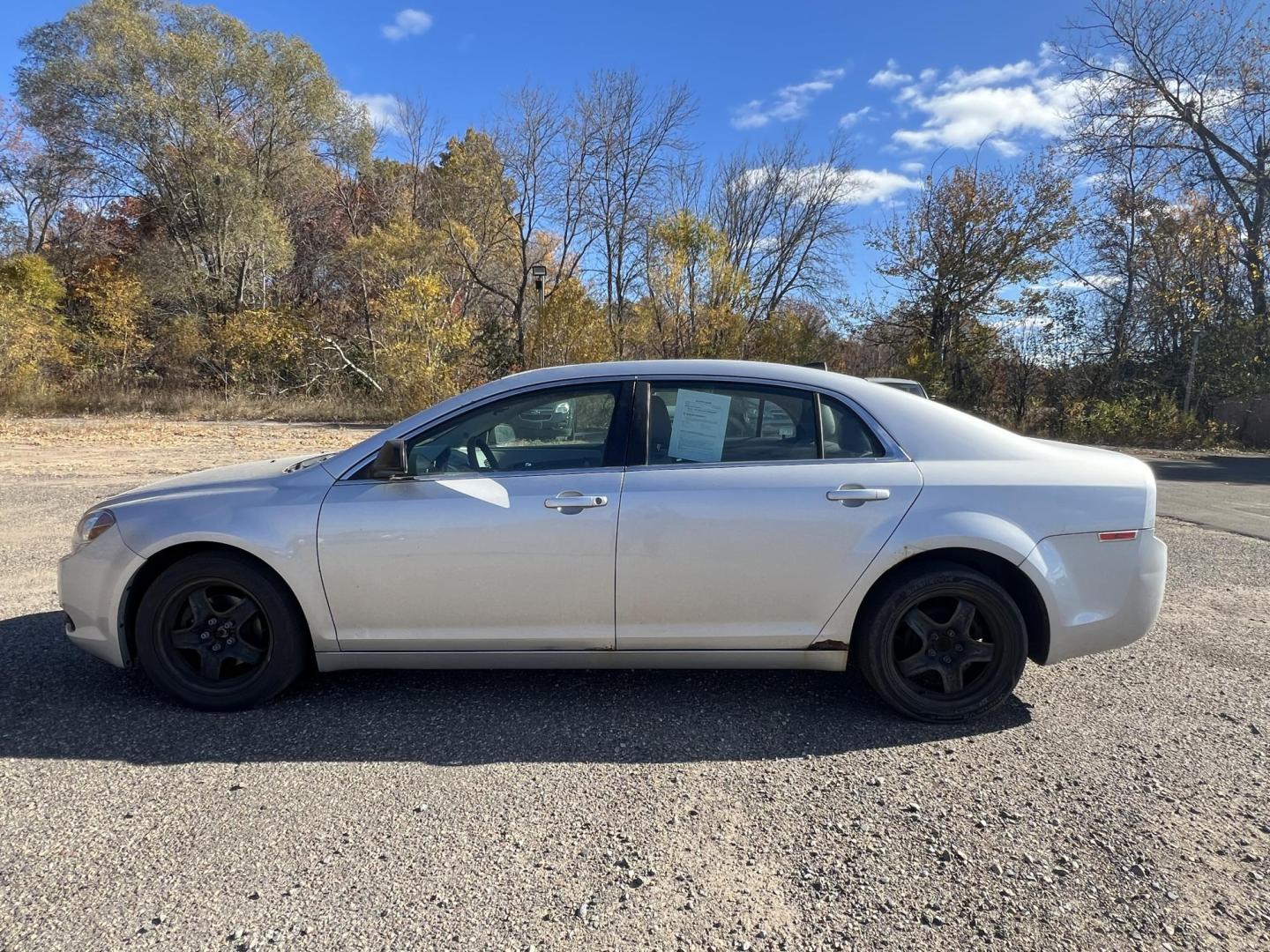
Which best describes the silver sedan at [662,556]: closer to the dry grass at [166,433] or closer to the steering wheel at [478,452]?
the steering wheel at [478,452]

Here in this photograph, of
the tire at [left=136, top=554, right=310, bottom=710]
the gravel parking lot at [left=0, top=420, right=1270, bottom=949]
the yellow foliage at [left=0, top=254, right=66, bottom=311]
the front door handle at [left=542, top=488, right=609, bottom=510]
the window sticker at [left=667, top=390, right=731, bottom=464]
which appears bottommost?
the gravel parking lot at [left=0, top=420, right=1270, bottom=949]

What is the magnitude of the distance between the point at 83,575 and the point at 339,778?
1633mm

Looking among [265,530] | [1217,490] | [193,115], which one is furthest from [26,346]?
[1217,490]

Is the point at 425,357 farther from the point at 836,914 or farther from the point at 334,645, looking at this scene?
the point at 836,914

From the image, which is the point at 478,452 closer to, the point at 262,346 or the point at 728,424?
the point at 728,424

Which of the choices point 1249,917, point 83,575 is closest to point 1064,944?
point 1249,917

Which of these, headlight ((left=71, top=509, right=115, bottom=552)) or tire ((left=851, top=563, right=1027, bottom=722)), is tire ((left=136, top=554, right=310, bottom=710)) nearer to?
headlight ((left=71, top=509, right=115, bottom=552))

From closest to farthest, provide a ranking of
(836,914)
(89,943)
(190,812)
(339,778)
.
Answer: (89,943), (836,914), (190,812), (339,778)

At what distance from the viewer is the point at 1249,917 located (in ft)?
6.84

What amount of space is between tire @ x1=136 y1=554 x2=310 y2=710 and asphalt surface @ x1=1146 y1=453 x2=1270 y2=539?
7554 millimetres

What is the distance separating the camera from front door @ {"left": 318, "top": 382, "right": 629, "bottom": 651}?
3.12m

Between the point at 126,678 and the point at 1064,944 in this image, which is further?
the point at 126,678

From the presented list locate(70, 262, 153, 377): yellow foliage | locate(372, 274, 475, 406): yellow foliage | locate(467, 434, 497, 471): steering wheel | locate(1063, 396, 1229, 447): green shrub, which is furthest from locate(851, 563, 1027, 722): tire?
locate(70, 262, 153, 377): yellow foliage

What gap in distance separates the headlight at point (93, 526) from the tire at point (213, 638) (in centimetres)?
36
